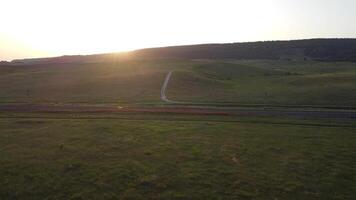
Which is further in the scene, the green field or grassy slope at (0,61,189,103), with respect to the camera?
grassy slope at (0,61,189,103)

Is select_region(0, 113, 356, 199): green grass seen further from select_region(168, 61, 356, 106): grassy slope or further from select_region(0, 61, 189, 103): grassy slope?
select_region(0, 61, 189, 103): grassy slope

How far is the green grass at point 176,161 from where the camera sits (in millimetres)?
22891

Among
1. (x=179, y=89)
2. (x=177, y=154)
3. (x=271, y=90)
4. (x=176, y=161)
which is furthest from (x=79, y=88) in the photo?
(x=176, y=161)

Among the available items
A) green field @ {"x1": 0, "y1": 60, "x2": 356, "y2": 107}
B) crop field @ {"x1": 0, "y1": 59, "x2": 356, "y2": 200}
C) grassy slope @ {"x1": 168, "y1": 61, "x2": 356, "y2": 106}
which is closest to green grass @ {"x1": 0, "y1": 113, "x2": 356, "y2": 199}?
crop field @ {"x1": 0, "y1": 59, "x2": 356, "y2": 200}

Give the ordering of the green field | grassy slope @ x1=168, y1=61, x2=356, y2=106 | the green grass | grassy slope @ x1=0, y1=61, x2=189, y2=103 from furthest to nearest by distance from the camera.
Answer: grassy slope @ x1=0, y1=61, x2=189, y2=103
the green field
grassy slope @ x1=168, y1=61, x2=356, y2=106
the green grass

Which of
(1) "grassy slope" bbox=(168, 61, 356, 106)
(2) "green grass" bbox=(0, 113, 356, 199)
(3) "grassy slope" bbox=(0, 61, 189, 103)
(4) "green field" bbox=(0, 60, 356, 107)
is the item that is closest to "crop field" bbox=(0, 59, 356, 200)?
(2) "green grass" bbox=(0, 113, 356, 199)

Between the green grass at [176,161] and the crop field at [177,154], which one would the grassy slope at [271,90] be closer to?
the crop field at [177,154]

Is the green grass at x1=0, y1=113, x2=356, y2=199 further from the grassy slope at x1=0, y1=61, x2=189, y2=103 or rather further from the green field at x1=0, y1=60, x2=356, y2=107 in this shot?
the grassy slope at x1=0, y1=61, x2=189, y2=103

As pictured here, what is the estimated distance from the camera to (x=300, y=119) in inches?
1884

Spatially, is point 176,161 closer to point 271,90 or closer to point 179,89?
point 271,90

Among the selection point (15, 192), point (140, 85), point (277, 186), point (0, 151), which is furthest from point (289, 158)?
point (140, 85)

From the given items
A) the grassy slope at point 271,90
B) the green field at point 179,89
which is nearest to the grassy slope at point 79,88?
the green field at point 179,89

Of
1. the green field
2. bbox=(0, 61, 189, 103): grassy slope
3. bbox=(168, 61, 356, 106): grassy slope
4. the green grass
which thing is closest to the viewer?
the green grass

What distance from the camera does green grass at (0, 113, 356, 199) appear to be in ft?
75.1
